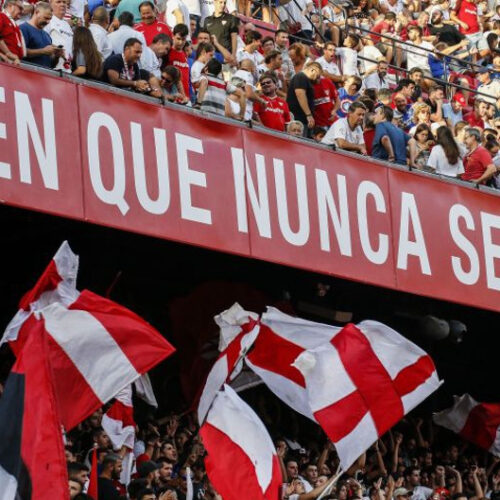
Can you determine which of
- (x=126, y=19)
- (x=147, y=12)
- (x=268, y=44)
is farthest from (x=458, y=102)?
(x=126, y=19)

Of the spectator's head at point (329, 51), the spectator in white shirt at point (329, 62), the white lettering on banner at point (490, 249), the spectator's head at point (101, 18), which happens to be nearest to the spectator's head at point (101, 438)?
the spectator's head at point (101, 18)

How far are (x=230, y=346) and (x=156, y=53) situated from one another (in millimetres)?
3097

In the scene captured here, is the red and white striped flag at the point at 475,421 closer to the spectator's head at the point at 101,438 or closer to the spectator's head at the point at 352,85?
the spectator's head at the point at 352,85

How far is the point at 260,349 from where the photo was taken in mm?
16750

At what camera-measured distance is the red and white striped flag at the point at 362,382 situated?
15.8 meters

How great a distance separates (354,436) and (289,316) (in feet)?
5.81

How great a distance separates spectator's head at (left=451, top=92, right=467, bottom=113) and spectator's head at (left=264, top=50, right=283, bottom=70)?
4.45 m

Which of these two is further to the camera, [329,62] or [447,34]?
[447,34]

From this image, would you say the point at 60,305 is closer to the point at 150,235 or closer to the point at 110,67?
the point at 150,235

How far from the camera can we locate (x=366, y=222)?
56.2 ft

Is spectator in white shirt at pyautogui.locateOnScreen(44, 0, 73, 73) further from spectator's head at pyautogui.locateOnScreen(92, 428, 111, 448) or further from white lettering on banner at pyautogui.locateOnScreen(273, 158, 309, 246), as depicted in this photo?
spectator's head at pyautogui.locateOnScreen(92, 428, 111, 448)

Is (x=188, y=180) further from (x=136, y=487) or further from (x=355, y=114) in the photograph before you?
(x=136, y=487)

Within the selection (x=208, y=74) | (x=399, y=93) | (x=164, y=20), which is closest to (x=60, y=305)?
(x=208, y=74)

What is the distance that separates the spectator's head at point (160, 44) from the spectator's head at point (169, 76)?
0.64 metres
